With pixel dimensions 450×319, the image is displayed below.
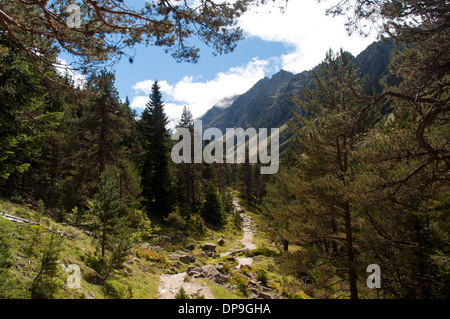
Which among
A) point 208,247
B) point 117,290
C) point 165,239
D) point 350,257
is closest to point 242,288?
point 350,257

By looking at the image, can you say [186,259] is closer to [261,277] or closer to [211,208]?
[261,277]

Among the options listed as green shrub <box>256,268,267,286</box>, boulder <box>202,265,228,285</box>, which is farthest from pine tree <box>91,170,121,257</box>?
green shrub <box>256,268,267,286</box>

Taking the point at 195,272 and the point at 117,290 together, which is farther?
the point at 195,272

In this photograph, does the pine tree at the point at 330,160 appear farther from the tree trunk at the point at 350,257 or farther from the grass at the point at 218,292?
the grass at the point at 218,292

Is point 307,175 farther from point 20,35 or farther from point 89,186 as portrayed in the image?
point 89,186

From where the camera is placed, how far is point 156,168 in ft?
92.7

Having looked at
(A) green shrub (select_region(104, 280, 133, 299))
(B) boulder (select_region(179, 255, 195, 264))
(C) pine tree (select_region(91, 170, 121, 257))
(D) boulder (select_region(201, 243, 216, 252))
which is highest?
(C) pine tree (select_region(91, 170, 121, 257))

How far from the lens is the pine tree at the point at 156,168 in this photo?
2719 centimetres

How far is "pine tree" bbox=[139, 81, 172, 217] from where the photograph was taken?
89.2 ft

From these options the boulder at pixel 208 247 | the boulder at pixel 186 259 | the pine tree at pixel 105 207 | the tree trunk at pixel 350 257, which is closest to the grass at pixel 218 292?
the boulder at pixel 186 259

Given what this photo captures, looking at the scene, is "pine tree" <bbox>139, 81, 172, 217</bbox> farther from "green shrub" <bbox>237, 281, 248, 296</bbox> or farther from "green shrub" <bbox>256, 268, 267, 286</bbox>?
"green shrub" <bbox>237, 281, 248, 296</bbox>

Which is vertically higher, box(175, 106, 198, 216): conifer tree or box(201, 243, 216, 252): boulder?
box(175, 106, 198, 216): conifer tree
